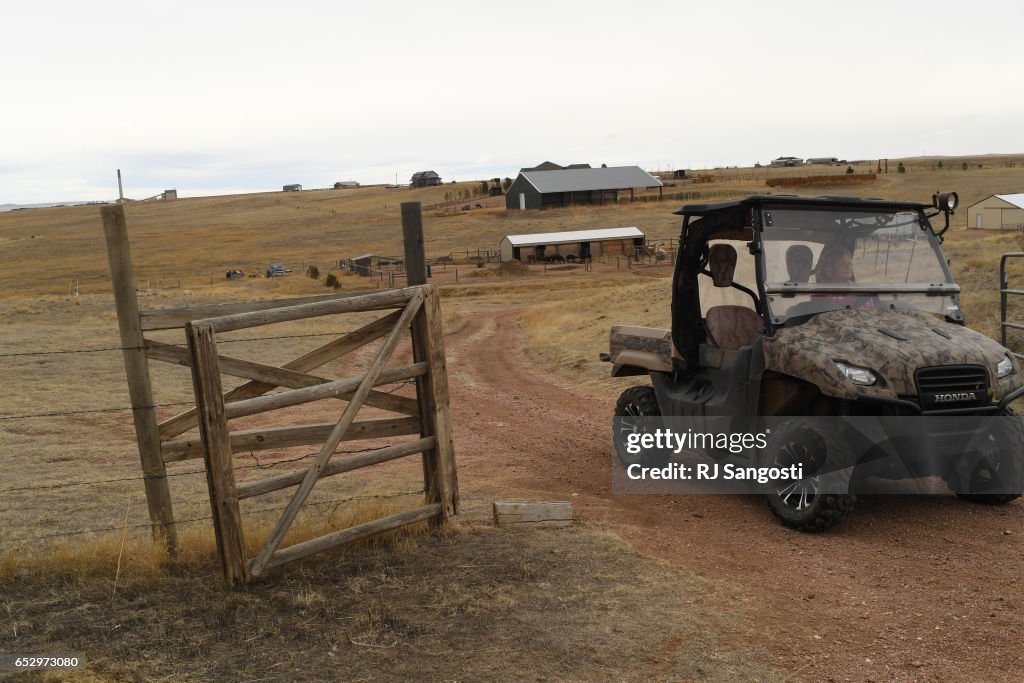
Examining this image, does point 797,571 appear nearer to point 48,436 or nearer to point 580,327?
point 48,436

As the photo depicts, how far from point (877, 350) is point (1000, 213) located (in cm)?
4865

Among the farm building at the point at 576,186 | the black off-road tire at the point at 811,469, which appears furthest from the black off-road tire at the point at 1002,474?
the farm building at the point at 576,186

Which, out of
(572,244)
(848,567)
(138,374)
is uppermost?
(138,374)

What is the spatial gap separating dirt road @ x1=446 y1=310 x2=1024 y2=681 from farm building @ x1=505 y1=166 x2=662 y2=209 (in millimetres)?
74599

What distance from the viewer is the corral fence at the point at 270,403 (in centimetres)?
541

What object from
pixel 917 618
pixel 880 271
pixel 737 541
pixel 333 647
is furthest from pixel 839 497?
pixel 333 647

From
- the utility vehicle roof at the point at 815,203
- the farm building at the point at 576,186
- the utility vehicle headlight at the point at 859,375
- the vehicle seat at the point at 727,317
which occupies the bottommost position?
the utility vehicle headlight at the point at 859,375

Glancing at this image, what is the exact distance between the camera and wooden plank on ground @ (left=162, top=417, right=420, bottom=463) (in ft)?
19.5

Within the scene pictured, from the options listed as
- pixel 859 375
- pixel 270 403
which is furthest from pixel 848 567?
pixel 270 403

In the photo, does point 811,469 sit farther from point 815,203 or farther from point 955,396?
point 815,203

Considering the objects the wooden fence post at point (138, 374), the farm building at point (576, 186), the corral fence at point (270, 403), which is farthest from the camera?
the farm building at point (576, 186)

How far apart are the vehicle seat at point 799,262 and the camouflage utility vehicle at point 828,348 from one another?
0.04 feet

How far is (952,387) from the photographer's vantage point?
20.0 feet

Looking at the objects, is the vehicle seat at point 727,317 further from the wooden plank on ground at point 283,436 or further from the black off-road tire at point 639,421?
the wooden plank on ground at point 283,436
